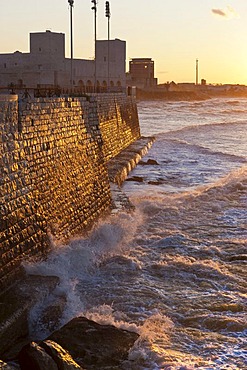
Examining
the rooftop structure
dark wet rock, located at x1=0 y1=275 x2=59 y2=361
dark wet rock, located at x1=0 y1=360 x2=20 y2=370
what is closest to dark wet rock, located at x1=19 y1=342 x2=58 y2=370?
dark wet rock, located at x1=0 y1=360 x2=20 y2=370

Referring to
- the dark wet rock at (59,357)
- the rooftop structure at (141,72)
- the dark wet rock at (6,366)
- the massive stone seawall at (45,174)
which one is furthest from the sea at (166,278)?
Result: the rooftop structure at (141,72)

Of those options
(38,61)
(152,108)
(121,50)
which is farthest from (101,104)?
(152,108)

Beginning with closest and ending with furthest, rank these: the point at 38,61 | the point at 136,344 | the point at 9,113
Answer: the point at 136,344
the point at 9,113
the point at 38,61

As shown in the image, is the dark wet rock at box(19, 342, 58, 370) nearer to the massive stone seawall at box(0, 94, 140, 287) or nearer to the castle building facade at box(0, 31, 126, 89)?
the massive stone seawall at box(0, 94, 140, 287)

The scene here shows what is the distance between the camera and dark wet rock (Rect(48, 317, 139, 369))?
257 inches

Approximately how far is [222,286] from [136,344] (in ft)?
9.27

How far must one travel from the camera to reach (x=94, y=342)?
6.82 meters

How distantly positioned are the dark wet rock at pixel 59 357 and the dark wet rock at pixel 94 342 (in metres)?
0.54

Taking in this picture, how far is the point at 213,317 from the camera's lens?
8234 mm

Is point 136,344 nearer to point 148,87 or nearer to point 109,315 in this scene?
point 109,315

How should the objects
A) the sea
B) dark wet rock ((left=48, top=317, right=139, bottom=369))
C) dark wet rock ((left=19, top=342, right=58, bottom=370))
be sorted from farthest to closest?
the sea
dark wet rock ((left=48, top=317, right=139, bottom=369))
dark wet rock ((left=19, top=342, right=58, bottom=370))

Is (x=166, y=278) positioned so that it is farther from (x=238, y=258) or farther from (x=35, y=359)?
(x=35, y=359)

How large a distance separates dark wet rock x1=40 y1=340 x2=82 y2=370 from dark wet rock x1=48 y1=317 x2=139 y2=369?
21.4 inches

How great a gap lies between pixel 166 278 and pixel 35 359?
4621mm
